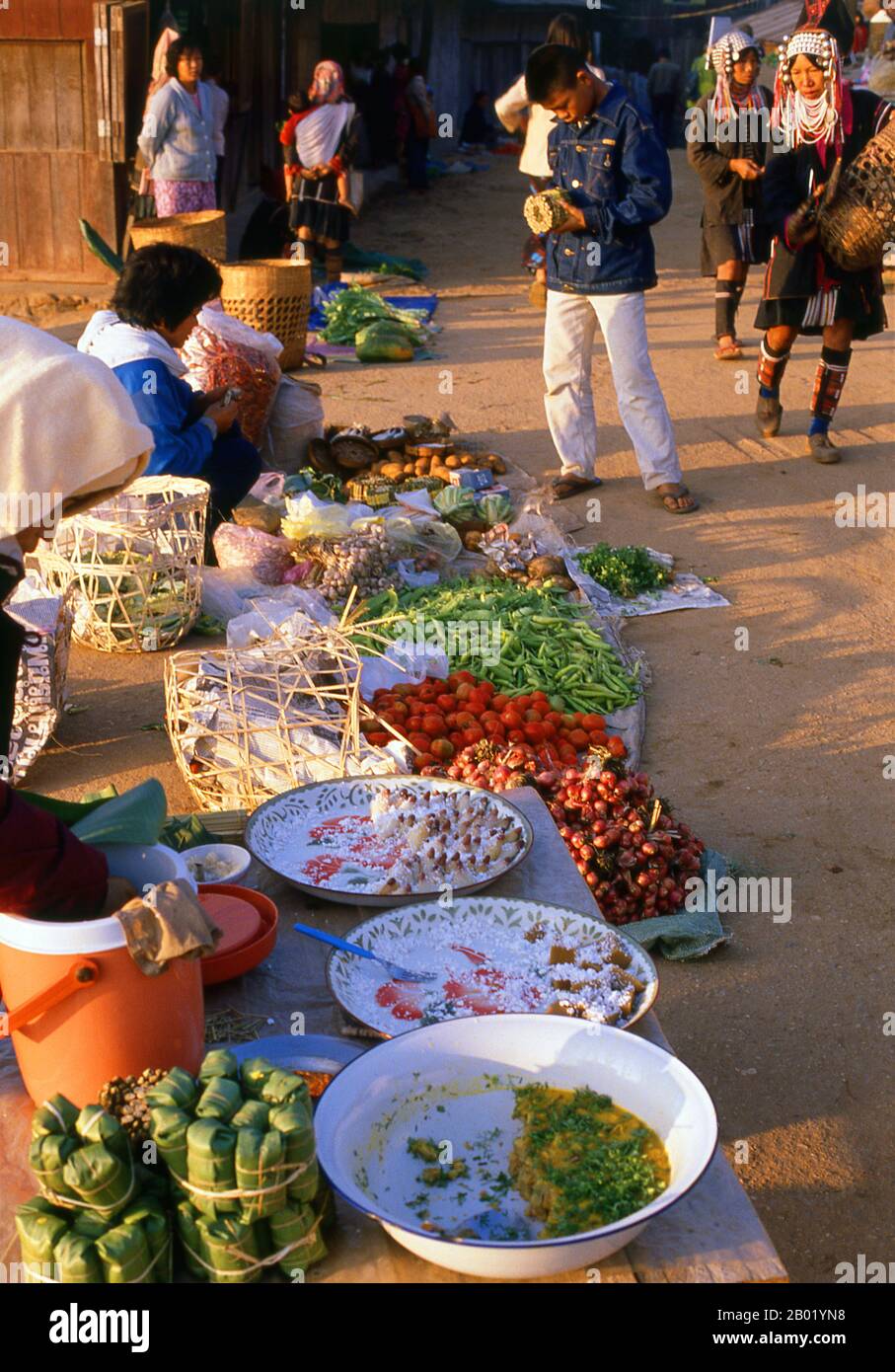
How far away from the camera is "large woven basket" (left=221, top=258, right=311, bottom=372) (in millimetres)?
8211

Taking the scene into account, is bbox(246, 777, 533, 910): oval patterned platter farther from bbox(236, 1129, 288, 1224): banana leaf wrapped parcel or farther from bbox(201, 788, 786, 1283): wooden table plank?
bbox(236, 1129, 288, 1224): banana leaf wrapped parcel

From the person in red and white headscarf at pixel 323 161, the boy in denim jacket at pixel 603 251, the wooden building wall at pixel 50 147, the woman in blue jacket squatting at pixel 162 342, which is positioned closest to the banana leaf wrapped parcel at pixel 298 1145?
the woman in blue jacket squatting at pixel 162 342

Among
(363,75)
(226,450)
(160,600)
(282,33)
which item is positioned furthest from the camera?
(363,75)

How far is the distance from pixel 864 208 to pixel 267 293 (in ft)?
11.6

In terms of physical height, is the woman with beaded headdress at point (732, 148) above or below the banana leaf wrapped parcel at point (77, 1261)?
above

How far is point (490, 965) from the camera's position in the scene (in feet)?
7.74

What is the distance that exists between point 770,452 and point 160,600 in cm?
407

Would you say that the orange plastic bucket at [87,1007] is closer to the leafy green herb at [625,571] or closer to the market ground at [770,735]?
the market ground at [770,735]

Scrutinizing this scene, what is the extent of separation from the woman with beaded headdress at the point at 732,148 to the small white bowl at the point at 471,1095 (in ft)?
24.2

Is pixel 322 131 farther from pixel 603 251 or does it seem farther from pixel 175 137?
pixel 603 251

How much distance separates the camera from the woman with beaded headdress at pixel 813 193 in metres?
6.85

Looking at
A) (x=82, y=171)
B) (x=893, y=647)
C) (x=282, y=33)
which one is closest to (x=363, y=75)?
Result: (x=282, y=33)

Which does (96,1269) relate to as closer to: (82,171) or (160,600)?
(160,600)
